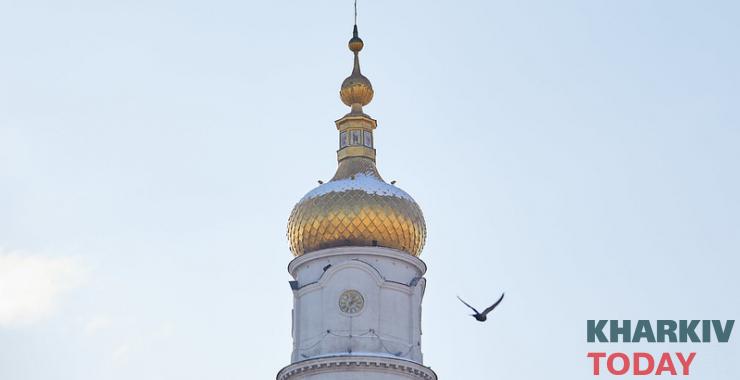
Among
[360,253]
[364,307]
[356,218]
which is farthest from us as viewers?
[356,218]

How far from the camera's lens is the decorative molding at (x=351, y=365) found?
55.3 metres

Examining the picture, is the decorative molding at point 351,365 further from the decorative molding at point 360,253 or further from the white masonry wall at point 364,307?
the decorative molding at point 360,253

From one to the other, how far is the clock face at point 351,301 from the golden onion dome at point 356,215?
5.52ft

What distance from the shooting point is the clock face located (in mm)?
56594

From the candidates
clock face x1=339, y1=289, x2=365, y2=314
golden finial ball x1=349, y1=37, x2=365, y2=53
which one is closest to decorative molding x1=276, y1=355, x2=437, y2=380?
clock face x1=339, y1=289, x2=365, y2=314

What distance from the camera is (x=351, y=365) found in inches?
2183

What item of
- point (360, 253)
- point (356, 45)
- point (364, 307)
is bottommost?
point (364, 307)

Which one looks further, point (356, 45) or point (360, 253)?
point (356, 45)

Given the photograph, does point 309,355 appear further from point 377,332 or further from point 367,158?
point 367,158

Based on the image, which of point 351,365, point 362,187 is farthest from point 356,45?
point 351,365

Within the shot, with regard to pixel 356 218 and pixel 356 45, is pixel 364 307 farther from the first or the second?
pixel 356 45

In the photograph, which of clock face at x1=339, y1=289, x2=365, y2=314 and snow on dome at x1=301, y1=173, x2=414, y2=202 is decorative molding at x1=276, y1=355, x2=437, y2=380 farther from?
snow on dome at x1=301, y1=173, x2=414, y2=202

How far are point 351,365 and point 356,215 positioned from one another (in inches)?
198

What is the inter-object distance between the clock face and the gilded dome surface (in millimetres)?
1689
